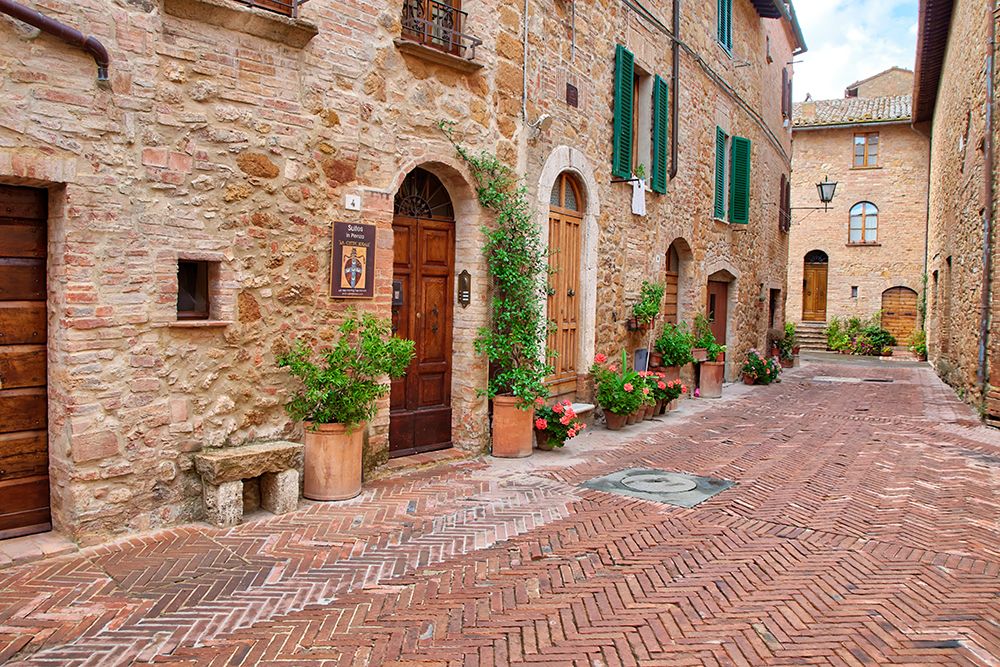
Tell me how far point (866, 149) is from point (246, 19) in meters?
27.2

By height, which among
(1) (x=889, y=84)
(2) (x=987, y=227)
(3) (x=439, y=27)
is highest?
(1) (x=889, y=84)

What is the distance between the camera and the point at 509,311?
289 inches

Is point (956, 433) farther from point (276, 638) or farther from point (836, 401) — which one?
point (276, 638)

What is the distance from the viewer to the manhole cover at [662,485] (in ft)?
19.8

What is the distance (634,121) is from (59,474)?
8.87 meters

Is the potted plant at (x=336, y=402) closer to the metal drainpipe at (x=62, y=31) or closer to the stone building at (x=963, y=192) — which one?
the metal drainpipe at (x=62, y=31)

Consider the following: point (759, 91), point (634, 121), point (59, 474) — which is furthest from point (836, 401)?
point (59, 474)

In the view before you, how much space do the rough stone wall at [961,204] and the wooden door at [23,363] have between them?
36.4ft

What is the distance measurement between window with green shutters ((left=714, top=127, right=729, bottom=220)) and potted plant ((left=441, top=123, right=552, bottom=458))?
7.10 meters

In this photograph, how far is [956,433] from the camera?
9.36 m

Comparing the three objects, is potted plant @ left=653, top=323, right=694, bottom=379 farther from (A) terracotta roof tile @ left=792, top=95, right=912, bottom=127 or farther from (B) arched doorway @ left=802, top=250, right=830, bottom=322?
(A) terracotta roof tile @ left=792, top=95, right=912, bottom=127

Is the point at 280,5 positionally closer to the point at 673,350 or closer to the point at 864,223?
the point at 673,350

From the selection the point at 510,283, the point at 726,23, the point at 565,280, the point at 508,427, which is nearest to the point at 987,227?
the point at 726,23

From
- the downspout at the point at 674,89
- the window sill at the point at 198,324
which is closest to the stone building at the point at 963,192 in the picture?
the downspout at the point at 674,89
